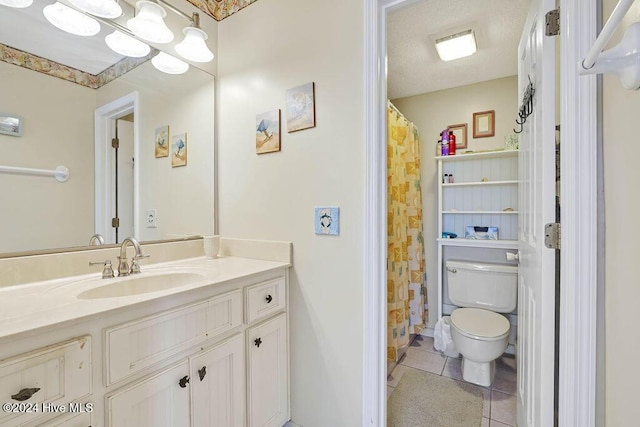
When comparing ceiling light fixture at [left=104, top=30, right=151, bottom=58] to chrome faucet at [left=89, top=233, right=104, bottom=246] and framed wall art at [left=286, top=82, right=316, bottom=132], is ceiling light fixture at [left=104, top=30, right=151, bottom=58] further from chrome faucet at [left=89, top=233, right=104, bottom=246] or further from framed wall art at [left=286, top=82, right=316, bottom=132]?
chrome faucet at [left=89, top=233, right=104, bottom=246]

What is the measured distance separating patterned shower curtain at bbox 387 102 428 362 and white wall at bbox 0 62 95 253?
1.71 m

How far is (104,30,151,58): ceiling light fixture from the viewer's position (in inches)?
51.2

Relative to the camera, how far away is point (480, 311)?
212cm

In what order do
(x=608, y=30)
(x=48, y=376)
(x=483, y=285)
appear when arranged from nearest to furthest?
(x=608, y=30) < (x=48, y=376) < (x=483, y=285)

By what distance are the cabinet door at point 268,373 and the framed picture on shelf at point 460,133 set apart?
219 cm

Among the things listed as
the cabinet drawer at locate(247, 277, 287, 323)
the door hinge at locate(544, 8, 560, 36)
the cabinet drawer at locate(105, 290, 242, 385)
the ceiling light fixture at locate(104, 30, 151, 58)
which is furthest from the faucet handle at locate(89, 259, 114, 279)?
the door hinge at locate(544, 8, 560, 36)

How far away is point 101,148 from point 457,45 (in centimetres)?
228

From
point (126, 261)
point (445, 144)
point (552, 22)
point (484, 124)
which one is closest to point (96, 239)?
point (126, 261)

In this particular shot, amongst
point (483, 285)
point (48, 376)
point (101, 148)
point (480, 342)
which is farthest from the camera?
point (483, 285)

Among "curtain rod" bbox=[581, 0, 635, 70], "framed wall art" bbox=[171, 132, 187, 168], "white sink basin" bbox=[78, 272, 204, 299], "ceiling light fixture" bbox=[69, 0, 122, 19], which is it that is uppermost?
"ceiling light fixture" bbox=[69, 0, 122, 19]

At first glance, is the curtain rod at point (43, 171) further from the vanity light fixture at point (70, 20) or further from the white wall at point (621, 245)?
the white wall at point (621, 245)

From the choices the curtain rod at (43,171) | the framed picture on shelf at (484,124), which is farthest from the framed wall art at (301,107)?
the framed picture on shelf at (484,124)

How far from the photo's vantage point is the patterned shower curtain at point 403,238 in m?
2.02

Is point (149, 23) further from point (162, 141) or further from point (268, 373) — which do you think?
point (268, 373)
